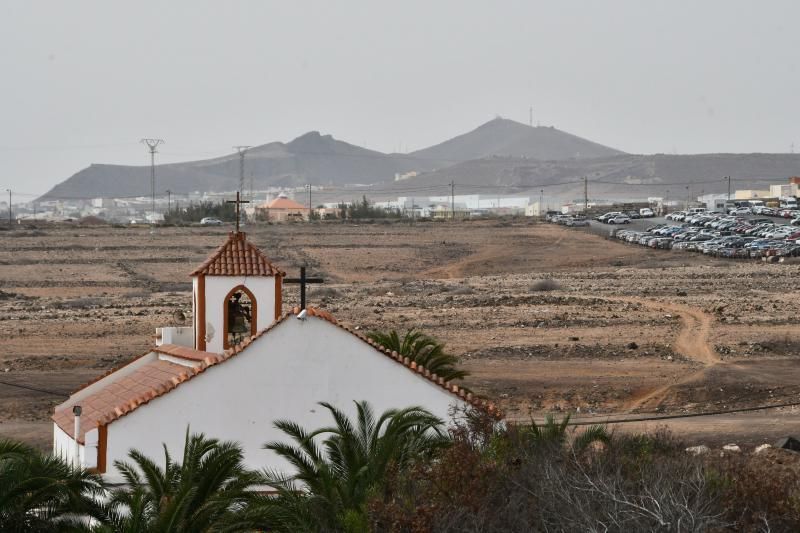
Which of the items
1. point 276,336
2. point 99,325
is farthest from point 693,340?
point 276,336

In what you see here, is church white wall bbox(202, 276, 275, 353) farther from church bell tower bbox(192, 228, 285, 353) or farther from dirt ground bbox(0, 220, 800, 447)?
dirt ground bbox(0, 220, 800, 447)

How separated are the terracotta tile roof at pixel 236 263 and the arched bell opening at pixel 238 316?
0.89ft

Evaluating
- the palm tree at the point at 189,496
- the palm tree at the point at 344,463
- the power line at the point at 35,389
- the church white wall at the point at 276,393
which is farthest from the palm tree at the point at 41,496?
the power line at the point at 35,389

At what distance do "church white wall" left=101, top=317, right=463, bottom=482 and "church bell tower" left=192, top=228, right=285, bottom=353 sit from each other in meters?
2.12

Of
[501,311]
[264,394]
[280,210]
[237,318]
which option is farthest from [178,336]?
[280,210]

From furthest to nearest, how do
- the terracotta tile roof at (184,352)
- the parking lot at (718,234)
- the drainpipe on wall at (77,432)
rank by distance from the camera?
the parking lot at (718,234) < the terracotta tile roof at (184,352) < the drainpipe on wall at (77,432)

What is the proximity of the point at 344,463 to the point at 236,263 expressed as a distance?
537cm

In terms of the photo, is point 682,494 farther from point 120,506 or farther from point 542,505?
point 120,506

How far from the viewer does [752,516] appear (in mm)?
13883

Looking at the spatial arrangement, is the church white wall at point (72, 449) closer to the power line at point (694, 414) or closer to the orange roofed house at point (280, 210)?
the power line at point (694, 414)

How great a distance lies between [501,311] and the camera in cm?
4794

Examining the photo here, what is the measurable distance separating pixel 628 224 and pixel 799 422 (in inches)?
3045

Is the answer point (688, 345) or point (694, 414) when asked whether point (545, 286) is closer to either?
point (688, 345)

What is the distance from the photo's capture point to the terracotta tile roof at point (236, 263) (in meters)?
20.6
